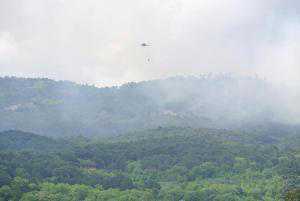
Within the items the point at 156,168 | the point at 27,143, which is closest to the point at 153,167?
the point at 156,168

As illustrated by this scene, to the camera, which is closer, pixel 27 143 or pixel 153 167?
pixel 153 167

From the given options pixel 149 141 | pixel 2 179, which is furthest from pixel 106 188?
pixel 149 141

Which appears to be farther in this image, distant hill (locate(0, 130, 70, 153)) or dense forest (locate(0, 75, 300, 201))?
distant hill (locate(0, 130, 70, 153))

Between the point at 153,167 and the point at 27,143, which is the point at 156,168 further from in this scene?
the point at 27,143

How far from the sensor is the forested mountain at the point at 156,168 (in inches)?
4584

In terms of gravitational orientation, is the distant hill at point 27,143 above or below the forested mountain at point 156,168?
above

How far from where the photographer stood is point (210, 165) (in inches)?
5586

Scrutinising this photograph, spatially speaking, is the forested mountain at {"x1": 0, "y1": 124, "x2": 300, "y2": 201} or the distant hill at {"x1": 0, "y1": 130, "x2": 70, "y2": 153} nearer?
the forested mountain at {"x1": 0, "y1": 124, "x2": 300, "y2": 201}

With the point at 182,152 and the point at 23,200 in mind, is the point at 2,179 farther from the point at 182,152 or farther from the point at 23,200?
the point at 182,152

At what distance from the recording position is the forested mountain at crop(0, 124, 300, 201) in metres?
116

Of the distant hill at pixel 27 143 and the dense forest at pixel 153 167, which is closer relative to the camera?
the dense forest at pixel 153 167

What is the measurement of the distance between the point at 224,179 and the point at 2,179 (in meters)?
41.1

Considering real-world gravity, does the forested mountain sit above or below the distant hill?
below

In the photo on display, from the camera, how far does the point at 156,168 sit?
470 ft
